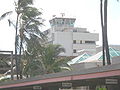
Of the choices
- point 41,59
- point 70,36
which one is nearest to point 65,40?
point 70,36

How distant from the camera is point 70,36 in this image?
11019 cm

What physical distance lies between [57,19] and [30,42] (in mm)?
88603

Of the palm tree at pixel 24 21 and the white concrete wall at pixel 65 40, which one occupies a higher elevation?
the palm tree at pixel 24 21

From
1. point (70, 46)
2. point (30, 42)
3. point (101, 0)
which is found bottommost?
point (70, 46)

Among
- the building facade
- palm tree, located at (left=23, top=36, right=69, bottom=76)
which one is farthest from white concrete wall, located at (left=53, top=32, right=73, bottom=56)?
palm tree, located at (left=23, top=36, right=69, bottom=76)

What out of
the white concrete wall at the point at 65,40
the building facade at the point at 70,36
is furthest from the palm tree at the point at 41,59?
the white concrete wall at the point at 65,40

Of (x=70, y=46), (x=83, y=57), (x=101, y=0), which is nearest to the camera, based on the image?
(x=101, y=0)

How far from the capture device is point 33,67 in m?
35.7

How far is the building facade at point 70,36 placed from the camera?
108 meters

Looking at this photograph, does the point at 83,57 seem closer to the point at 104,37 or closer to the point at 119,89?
the point at 104,37

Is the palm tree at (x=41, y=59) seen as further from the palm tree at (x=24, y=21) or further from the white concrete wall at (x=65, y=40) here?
the white concrete wall at (x=65, y=40)

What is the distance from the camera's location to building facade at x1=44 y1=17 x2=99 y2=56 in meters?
108

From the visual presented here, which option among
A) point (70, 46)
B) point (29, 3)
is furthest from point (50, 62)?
point (70, 46)

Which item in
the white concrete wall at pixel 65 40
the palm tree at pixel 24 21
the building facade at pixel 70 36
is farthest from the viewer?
the building facade at pixel 70 36
